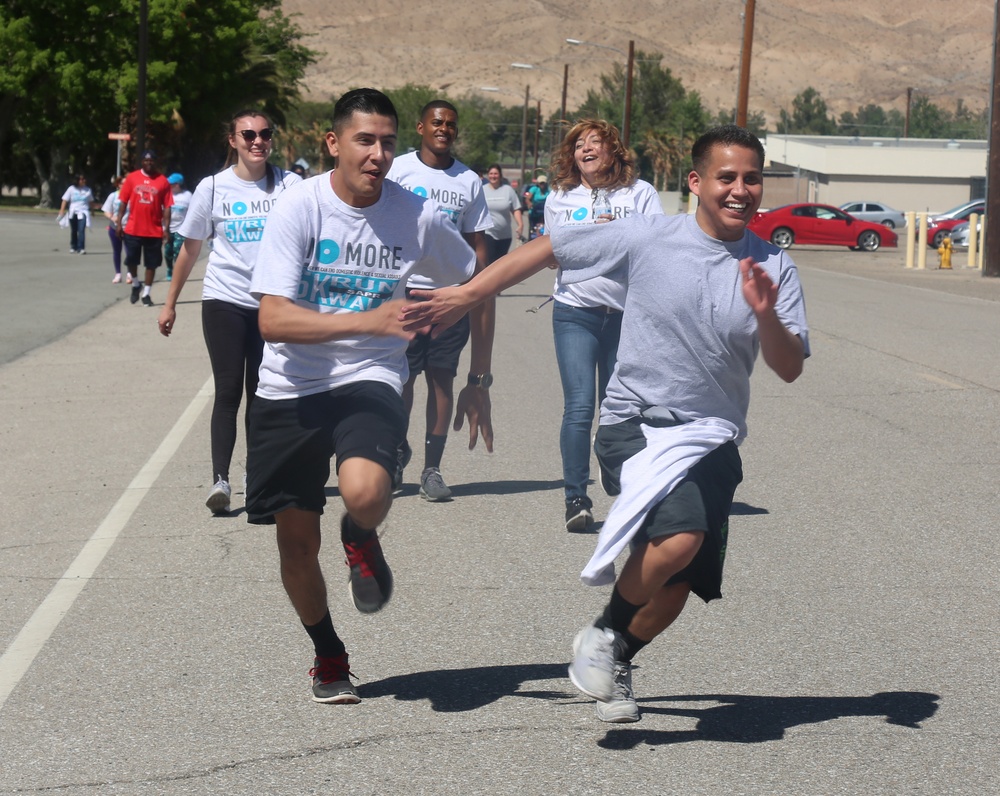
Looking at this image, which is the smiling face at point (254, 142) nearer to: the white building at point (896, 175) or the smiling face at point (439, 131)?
the smiling face at point (439, 131)

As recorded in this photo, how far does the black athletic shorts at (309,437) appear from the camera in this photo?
14.7 ft

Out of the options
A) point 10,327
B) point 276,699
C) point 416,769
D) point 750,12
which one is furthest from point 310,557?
point 750,12

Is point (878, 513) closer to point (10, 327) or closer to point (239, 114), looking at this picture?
point (239, 114)

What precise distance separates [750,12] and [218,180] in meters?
28.9

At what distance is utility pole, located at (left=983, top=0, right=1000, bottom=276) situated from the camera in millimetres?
28522

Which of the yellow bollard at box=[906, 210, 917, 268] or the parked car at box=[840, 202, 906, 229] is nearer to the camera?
the yellow bollard at box=[906, 210, 917, 268]

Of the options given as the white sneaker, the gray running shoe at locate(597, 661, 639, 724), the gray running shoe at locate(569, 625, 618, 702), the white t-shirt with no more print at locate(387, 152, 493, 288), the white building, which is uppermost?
the white building

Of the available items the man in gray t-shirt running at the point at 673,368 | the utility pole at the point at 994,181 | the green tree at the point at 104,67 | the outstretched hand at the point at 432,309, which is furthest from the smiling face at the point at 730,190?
the green tree at the point at 104,67

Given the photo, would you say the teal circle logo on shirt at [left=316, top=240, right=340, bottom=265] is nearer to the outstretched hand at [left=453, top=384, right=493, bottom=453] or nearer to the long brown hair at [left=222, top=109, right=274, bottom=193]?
the long brown hair at [left=222, top=109, right=274, bottom=193]

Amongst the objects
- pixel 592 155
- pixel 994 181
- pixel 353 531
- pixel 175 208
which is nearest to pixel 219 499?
pixel 592 155

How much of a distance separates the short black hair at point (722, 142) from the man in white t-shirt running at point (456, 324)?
131 inches

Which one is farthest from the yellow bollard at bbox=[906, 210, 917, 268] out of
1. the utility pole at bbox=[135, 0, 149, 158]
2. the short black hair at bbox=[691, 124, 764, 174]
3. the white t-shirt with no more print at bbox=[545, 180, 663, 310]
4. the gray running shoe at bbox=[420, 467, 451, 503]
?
the short black hair at bbox=[691, 124, 764, 174]

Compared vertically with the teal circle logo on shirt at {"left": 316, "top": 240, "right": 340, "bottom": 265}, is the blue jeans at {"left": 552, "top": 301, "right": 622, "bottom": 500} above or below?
below

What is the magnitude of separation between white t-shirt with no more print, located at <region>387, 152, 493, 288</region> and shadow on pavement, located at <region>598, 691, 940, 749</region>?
354cm
